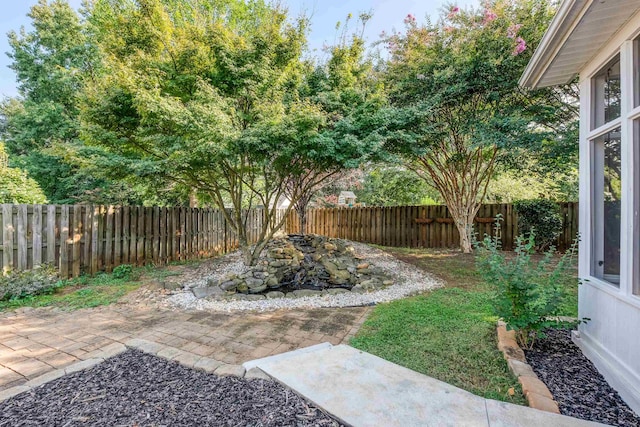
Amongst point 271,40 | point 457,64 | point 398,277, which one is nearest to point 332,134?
point 271,40

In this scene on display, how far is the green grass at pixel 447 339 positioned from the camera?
2090 millimetres

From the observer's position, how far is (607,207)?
2373mm

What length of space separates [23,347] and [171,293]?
1.90 meters

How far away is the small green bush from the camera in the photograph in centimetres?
543

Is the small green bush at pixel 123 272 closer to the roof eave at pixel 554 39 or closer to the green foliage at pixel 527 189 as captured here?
the roof eave at pixel 554 39

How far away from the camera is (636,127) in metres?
1.99

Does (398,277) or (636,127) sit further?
(398,277)

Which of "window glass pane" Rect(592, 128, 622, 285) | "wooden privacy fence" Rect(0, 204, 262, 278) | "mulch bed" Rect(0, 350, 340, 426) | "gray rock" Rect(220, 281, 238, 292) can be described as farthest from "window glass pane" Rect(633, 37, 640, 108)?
"wooden privacy fence" Rect(0, 204, 262, 278)

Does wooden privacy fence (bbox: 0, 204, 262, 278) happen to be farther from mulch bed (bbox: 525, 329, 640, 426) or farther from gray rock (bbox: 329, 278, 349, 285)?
mulch bed (bbox: 525, 329, 640, 426)

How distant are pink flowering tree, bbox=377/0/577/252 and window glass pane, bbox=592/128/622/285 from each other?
2911 millimetres

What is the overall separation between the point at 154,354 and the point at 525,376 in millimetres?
2761

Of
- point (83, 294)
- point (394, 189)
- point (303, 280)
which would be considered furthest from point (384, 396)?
point (394, 189)

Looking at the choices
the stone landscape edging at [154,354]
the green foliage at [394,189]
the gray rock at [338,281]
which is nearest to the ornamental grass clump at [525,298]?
the stone landscape edging at [154,354]

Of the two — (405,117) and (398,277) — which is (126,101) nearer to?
(405,117)
